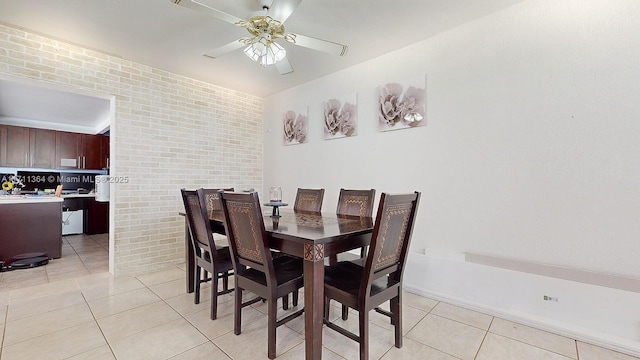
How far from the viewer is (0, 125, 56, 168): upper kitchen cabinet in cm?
541

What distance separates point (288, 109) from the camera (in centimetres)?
448

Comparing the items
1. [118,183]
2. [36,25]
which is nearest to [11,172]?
[118,183]

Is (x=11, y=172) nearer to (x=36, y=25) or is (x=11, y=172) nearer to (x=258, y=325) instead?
(x=36, y=25)

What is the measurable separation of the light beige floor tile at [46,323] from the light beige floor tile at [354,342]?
198 cm

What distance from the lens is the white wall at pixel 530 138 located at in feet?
6.51

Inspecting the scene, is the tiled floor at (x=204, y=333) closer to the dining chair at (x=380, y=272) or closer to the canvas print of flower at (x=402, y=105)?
the dining chair at (x=380, y=272)

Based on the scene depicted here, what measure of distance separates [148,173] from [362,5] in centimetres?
324

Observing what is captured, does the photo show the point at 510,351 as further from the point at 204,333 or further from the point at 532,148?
the point at 204,333

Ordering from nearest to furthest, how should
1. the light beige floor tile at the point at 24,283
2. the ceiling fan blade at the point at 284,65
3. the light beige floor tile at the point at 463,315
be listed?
the light beige floor tile at the point at 463,315 → the ceiling fan blade at the point at 284,65 → the light beige floor tile at the point at 24,283

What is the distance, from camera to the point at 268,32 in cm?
219

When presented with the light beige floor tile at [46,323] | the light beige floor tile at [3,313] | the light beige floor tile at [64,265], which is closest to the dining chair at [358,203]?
the light beige floor tile at [46,323]

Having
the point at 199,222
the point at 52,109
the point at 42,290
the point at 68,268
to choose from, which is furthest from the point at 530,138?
the point at 52,109

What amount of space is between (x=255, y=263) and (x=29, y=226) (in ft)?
13.7

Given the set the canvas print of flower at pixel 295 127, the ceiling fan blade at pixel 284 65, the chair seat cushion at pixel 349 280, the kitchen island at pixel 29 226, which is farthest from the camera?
the canvas print of flower at pixel 295 127
